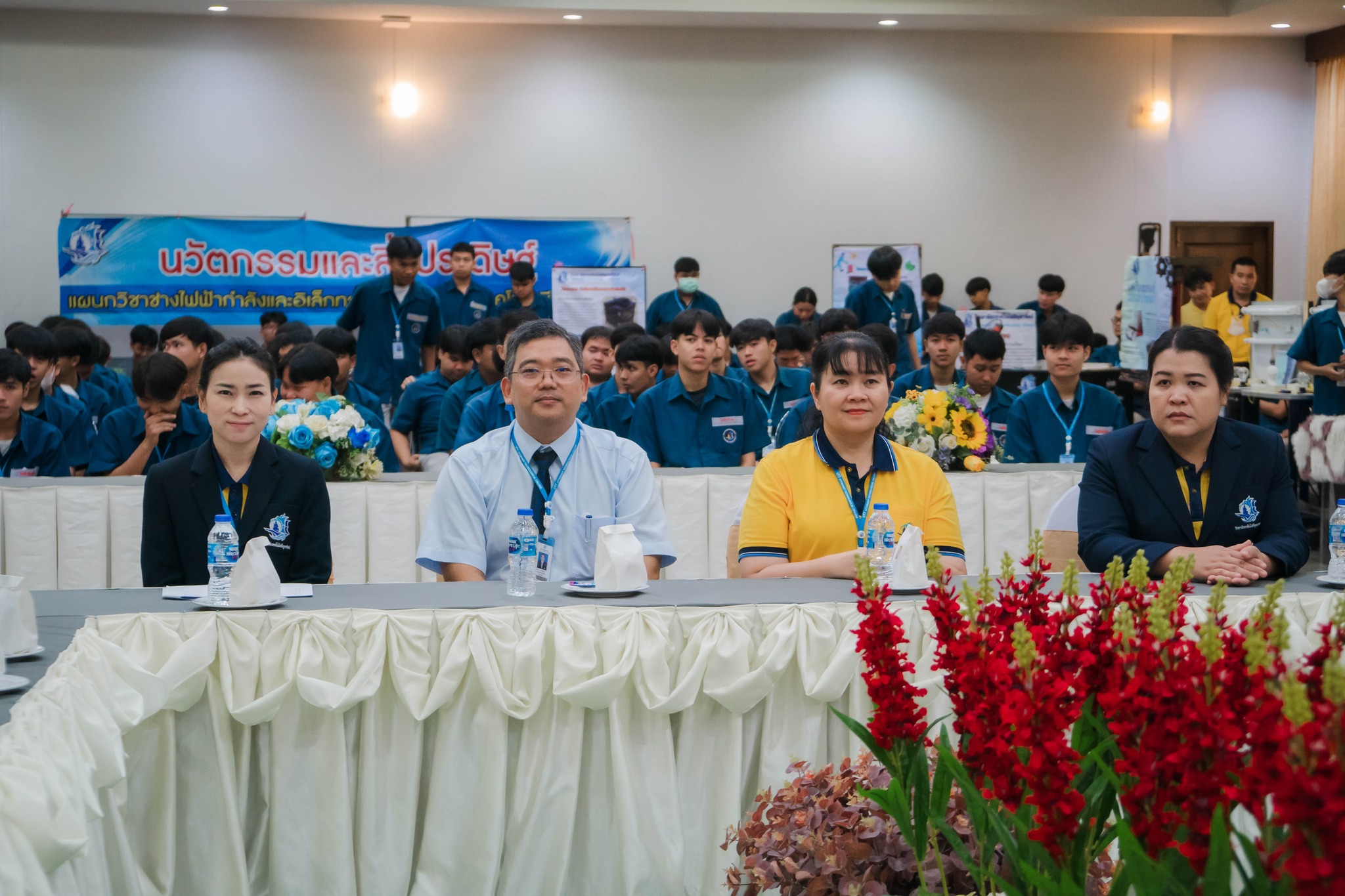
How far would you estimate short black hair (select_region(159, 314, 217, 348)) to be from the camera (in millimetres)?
5793

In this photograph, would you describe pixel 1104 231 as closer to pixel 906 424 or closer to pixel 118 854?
pixel 906 424

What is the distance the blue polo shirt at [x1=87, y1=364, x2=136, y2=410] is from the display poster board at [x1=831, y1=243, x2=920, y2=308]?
17.6 ft

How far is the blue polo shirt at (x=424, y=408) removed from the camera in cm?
583

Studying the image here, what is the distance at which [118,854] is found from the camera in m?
2.03

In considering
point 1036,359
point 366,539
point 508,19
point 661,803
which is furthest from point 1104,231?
point 661,803

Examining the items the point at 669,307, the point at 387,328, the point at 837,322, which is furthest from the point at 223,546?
the point at 669,307

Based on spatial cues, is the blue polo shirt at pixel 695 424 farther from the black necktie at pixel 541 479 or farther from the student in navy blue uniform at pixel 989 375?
the black necktie at pixel 541 479

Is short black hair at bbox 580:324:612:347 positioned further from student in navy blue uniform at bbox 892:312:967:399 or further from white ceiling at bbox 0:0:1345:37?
white ceiling at bbox 0:0:1345:37

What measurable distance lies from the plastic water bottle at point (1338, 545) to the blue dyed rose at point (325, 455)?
3031mm

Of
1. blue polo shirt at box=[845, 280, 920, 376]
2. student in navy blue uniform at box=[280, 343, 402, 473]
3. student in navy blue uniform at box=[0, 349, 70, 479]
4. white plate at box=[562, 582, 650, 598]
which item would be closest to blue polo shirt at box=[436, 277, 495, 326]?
blue polo shirt at box=[845, 280, 920, 376]

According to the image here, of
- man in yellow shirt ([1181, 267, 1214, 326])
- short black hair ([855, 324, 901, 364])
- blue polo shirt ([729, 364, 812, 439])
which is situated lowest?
blue polo shirt ([729, 364, 812, 439])

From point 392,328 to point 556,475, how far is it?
17.5ft

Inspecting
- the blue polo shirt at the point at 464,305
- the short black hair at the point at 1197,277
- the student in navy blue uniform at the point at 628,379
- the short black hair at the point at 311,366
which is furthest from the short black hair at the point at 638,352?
the short black hair at the point at 1197,277

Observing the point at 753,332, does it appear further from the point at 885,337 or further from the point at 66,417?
the point at 66,417
